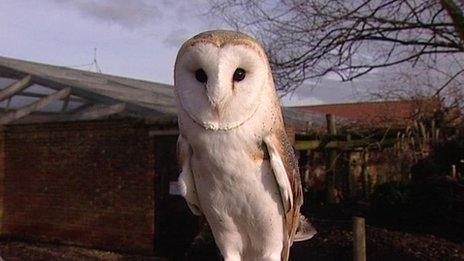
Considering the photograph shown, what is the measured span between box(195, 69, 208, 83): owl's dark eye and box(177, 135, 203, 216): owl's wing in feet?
0.78

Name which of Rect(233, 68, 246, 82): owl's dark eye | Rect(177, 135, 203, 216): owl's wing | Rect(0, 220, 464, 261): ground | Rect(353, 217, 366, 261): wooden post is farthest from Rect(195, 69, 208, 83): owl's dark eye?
Rect(0, 220, 464, 261): ground

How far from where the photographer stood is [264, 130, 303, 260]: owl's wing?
2346 millimetres

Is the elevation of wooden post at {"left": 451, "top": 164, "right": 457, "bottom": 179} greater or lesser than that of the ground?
greater

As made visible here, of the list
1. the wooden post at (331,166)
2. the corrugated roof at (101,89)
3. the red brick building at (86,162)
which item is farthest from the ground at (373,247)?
the wooden post at (331,166)

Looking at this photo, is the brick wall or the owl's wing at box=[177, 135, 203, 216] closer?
the owl's wing at box=[177, 135, 203, 216]

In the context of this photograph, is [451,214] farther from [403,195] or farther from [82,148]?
[82,148]

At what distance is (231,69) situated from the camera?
2203 millimetres

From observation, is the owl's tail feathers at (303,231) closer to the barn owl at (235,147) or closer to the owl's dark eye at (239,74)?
the barn owl at (235,147)

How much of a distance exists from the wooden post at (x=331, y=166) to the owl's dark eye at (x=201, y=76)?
9459 mm

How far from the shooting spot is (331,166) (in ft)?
38.9

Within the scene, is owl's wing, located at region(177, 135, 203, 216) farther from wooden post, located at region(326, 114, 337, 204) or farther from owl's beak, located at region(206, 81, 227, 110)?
wooden post, located at region(326, 114, 337, 204)

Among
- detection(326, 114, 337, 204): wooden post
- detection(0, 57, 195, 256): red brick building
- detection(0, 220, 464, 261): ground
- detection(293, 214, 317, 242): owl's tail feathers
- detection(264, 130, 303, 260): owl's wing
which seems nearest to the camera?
detection(264, 130, 303, 260): owl's wing

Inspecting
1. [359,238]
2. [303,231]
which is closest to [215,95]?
[303,231]

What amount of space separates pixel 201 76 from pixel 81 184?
334 inches
